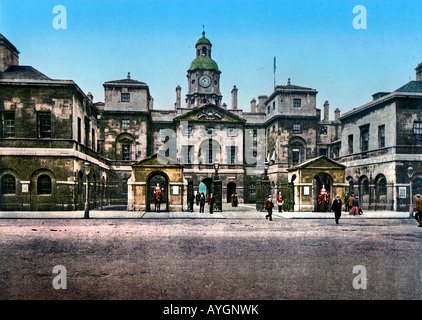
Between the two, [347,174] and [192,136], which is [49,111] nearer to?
[192,136]

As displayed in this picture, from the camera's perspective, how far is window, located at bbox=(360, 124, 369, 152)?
97.9 ft

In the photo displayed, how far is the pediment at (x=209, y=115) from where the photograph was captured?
41156 mm

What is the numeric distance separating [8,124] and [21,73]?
4488mm

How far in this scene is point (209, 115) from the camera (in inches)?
1628

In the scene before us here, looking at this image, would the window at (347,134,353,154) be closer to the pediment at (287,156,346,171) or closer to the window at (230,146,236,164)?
the pediment at (287,156,346,171)

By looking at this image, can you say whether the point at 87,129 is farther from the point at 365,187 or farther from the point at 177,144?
the point at 365,187

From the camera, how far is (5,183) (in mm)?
22484

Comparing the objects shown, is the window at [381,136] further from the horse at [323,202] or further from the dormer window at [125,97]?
the dormer window at [125,97]

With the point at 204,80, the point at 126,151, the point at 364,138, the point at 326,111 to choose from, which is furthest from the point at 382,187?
the point at 204,80

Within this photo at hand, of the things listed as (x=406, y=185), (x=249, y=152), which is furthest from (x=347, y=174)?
(x=249, y=152)

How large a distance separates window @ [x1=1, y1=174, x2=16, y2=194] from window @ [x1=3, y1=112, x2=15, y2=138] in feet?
9.25

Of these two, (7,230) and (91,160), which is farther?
(91,160)
